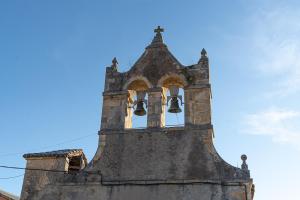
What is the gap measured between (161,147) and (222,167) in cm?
172

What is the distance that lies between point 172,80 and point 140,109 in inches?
50.8

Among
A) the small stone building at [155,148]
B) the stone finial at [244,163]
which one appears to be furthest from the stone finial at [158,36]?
the stone finial at [244,163]

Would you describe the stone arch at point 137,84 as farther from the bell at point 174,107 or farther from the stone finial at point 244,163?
the stone finial at point 244,163

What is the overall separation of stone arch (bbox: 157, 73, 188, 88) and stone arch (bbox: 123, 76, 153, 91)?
357mm

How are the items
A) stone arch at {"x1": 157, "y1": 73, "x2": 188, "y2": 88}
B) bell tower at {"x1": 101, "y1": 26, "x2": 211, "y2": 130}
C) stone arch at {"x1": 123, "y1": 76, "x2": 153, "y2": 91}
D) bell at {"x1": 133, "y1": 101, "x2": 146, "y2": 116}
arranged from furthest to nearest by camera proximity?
stone arch at {"x1": 123, "y1": 76, "x2": 153, "y2": 91} → bell at {"x1": 133, "y1": 101, "x2": 146, "y2": 116} → stone arch at {"x1": 157, "y1": 73, "x2": 188, "y2": 88} → bell tower at {"x1": 101, "y1": 26, "x2": 211, "y2": 130}

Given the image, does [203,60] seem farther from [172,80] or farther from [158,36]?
[158,36]

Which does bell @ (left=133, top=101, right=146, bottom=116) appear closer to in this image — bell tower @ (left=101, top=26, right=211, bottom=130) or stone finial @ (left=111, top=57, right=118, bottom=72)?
bell tower @ (left=101, top=26, right=211, bottom=130)

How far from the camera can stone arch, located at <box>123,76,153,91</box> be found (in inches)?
489

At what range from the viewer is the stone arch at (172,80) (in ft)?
39.9

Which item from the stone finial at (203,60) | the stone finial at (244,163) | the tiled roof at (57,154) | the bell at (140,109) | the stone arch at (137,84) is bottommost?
the stone finial at (244,163)

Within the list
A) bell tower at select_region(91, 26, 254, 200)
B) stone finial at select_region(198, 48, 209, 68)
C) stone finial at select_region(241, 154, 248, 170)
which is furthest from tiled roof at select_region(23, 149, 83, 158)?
stone finial at select_region(241, 154, 248, 170)

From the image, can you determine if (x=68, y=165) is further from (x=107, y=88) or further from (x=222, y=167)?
(x=222, y=167)

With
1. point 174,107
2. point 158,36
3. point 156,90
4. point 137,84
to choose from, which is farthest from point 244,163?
point 158,36

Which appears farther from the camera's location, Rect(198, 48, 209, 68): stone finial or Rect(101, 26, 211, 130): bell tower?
Rect(198, 48, 209, 68): stone finial
